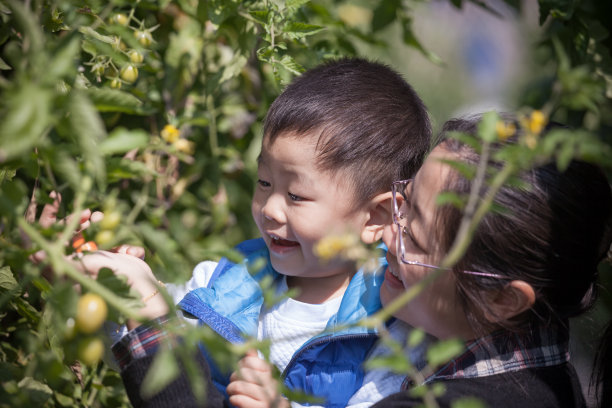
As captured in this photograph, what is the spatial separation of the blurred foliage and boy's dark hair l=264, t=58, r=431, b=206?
118 mm

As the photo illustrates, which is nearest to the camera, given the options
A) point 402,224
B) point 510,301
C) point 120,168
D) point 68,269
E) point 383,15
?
point 68,269

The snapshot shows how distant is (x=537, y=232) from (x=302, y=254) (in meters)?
0.49

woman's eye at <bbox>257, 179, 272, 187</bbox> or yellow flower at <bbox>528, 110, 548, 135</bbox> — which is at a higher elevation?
yellow flower at <bbox>528, 110, 548, 135</bbox>

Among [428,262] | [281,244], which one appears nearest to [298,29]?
[281,244]

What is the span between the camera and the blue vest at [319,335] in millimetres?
1230

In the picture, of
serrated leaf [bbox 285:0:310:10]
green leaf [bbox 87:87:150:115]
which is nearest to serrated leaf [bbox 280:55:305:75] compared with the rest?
serrated leaf [bbox 285:0:310:10]

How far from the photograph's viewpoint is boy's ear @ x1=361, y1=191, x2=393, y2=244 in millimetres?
1330

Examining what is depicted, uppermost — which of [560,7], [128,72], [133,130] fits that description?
[560,7]

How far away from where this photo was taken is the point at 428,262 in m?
1.10

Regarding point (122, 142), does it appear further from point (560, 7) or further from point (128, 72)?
point (560, 7)

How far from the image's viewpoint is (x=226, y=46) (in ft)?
6.56

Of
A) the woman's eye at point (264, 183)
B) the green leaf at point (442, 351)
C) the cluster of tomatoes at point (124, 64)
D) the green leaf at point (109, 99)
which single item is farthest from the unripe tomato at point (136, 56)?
the green leaf at point (442, 351)

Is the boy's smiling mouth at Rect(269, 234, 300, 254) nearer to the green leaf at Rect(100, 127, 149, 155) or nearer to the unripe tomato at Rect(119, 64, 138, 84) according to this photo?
the unripe tomato at Rect(119, 64, 138, 84)

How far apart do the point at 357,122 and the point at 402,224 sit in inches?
9.6
